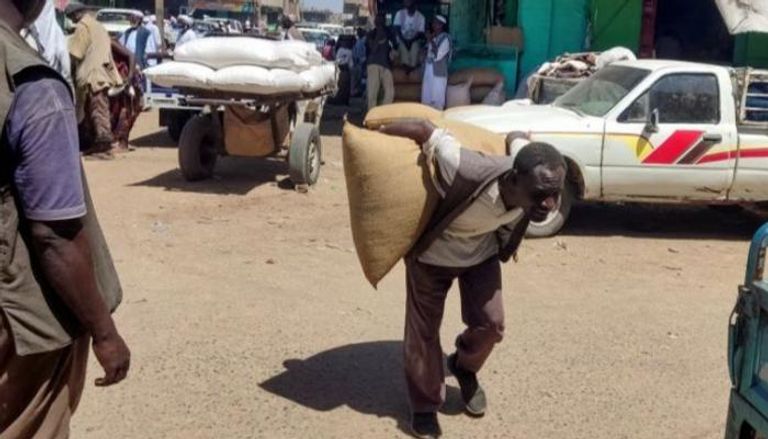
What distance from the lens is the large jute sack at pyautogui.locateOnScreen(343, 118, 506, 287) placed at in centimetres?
405

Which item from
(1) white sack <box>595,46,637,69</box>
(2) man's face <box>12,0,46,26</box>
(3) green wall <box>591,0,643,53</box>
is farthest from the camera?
(3) green wall <box>591,0,643,53</box>

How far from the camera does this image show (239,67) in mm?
9539

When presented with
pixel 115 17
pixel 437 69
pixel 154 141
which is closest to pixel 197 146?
pixel 154 141

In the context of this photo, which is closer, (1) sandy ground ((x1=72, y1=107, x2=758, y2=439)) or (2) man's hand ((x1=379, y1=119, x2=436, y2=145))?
(2) man's hand ((x1=379, y1=119, x2=436, y2=145))

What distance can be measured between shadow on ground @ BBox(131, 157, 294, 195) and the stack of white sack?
3.69ft

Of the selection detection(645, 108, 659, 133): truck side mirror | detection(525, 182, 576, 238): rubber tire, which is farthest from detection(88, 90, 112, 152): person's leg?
detection(645, 108, 659, 133): truck side mirror

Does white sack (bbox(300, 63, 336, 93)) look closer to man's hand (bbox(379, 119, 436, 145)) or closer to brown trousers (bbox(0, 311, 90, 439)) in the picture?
man's hand (bbox(379, 119, 436, 145))

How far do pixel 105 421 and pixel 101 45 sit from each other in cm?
762

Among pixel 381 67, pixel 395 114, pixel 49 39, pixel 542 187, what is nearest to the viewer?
pixel 542 187

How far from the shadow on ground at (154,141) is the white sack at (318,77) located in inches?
123

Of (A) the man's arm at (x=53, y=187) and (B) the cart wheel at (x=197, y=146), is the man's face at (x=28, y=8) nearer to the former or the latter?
(A) the man's arm at (x=53, y=187)

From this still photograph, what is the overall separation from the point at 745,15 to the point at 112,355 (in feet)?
36.3

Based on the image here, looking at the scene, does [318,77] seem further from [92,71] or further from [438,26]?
[438,26]

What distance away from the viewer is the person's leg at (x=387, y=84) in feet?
50.4
